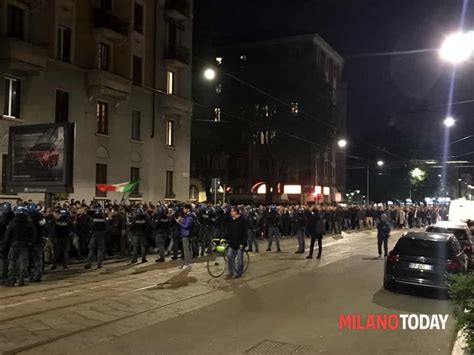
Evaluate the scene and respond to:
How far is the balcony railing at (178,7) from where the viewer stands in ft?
106

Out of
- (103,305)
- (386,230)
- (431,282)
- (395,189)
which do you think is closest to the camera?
(103,305)

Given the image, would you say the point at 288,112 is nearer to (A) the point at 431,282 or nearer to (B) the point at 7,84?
(B) the point at 7,84

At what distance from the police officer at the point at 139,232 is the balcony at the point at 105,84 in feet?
39.0

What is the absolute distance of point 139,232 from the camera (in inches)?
644

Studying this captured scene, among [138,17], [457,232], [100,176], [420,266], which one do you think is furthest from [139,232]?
[138,17]

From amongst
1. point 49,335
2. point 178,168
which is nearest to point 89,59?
point 178,168

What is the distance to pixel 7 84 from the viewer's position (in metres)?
22.1

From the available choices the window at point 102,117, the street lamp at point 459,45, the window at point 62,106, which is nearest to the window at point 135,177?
the window at point 102,117

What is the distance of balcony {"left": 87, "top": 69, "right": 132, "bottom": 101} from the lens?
85.3 feet

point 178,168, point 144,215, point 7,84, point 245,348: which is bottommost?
point 245,348

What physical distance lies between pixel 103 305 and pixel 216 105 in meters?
37.5

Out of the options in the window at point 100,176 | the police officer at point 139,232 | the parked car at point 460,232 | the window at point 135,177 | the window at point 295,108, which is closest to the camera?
the police officer at point 139,232

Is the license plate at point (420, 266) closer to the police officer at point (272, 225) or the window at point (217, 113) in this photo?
the police officer at point (272, 225)

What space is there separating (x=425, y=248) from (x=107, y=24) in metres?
20.6
